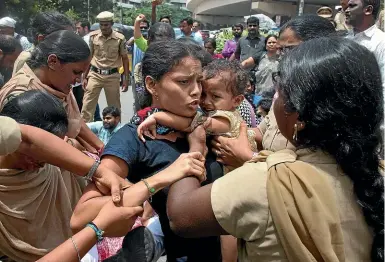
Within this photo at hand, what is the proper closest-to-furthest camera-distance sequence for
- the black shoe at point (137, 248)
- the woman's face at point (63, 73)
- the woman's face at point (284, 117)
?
the woman's face at point (284, 117) < the black shoe at point (137, 248) < the woman's face at point (63, 73)

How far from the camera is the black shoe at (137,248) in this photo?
152cm

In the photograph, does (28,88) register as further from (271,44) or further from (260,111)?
(271,44)

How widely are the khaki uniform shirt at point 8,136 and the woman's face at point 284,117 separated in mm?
918

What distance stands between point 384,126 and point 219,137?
746 mm

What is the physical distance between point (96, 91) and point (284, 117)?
5871mm

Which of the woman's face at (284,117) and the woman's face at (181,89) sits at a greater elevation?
the woman's face at (284,117)

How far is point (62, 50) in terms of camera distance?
109 inches

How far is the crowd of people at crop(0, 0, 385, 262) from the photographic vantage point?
121 cm

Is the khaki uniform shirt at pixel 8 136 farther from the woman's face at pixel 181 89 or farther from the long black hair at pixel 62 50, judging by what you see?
the long black hair at pixel 62 50

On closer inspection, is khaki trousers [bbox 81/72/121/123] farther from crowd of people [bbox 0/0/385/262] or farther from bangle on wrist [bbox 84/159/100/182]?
bangle on wrist [bbox 84/159/100/182]

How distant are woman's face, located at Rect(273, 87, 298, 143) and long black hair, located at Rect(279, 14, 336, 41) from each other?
1.28 metres

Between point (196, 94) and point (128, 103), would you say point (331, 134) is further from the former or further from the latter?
point (128, 103)

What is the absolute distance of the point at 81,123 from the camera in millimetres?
2936

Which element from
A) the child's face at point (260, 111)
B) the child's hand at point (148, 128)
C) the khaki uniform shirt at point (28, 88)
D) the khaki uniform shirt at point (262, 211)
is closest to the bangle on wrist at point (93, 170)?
the child's hand at point (148, 128)
